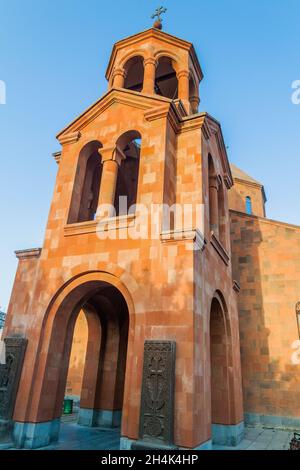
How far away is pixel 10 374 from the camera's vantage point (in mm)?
8508

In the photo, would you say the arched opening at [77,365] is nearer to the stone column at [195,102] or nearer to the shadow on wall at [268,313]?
the shadow on wall at [268,313]

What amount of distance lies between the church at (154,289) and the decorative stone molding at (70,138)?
45 mm

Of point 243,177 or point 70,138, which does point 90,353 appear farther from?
point 243,177

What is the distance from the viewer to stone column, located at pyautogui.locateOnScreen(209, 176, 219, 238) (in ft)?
37.0

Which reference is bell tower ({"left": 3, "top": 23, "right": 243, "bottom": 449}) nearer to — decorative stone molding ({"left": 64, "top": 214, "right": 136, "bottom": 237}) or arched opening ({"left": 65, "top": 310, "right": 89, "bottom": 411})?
decorative stone molding ({"left": 64, "top": 214, "right": 136, "bottom": 237})

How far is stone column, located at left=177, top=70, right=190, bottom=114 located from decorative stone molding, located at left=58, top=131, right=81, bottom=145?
4397mm

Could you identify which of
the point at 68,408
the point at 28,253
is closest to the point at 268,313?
the point at 68,408

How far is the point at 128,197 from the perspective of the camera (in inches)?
598

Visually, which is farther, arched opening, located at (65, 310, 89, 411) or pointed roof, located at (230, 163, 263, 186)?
pointed roof, located at (230, 163, 263, 186)

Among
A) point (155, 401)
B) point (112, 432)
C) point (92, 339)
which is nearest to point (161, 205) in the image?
point (155, 401)

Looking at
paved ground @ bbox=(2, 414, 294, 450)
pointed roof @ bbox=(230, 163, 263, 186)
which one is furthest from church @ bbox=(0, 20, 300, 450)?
pointed roof @ bbox=(230, 163, 263, 186)

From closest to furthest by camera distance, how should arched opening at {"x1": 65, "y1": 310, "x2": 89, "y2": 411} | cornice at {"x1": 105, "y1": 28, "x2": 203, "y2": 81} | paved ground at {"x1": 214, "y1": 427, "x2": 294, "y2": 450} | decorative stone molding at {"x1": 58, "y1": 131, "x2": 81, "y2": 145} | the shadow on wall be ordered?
paved ground at {"x1": 214, "y1": 427, "x2": 294, "y2": 450} → decorative stone molding at {"x1": 58, "y1": 131, "x2": 81, "y2": 145} → the shadow on wall → cornice at {"x1": 105, "y1": 28, "x2": 203, "y2": 81} → arched opening at {"x1": 65, "y1": 310, "x2": 89, "y2": 411}

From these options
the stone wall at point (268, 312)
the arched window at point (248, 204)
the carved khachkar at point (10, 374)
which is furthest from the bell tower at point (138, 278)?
the arched window at point (248, 204)

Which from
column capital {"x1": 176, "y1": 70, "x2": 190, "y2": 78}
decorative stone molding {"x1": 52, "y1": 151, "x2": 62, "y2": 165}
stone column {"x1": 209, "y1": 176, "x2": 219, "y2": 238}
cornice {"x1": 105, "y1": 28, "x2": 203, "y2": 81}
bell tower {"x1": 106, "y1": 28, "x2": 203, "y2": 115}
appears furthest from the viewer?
cornice {"x1": 105, "y1": 28, "x2": 203, "y2": 81}
